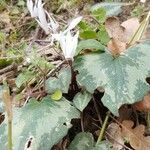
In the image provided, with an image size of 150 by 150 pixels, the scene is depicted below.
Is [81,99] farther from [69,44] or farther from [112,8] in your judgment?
[112,8]

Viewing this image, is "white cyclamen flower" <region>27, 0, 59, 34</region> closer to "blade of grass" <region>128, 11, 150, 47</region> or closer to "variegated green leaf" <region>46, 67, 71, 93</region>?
"variegated green leaf" <region>46, 67, 71, 93</region>

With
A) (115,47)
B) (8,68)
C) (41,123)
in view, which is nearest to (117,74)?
(115,47)

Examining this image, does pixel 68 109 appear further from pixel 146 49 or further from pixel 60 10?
pixel 60 10

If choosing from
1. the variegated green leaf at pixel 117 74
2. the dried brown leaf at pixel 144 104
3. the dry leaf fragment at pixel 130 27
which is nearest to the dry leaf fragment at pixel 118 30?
the dry leaf fragment at pixel 130 27

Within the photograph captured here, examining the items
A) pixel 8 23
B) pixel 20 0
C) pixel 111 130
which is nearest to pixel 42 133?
pixel 111 130

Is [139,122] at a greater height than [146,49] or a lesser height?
lesser

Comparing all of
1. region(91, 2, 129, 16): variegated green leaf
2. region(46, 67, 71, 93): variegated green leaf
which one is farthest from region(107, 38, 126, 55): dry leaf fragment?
region(91, 2, 129, 16): variegated green leaf
